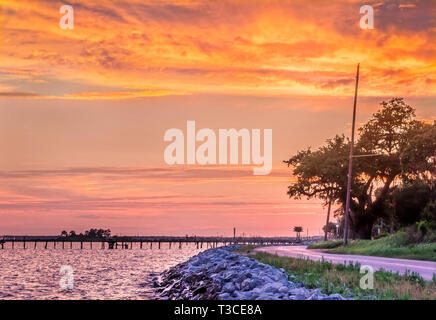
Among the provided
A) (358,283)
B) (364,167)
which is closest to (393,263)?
(358,283)

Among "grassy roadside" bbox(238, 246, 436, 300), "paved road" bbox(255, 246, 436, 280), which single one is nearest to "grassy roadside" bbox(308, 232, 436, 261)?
"paved road" bbox(255, 246, 436, 280)

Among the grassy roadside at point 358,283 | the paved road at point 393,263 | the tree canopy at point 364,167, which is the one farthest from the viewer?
the tree canopy at point 364,167

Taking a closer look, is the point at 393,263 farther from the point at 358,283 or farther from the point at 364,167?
the point at 364,167

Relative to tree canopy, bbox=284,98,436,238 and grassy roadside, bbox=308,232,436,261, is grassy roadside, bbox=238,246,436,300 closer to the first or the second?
grassy roadside, bbox=308,232,436,261

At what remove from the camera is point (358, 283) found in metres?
19.4

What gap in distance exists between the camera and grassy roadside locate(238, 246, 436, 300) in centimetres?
1662

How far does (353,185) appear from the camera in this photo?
6272cm

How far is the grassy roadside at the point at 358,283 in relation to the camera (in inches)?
655

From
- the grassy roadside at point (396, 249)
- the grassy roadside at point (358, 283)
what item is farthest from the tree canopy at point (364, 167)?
the grassy roadside at point (358, 283)

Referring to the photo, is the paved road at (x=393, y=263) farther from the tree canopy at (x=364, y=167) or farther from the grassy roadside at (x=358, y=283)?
the tree canopy at (x=364, y=167)

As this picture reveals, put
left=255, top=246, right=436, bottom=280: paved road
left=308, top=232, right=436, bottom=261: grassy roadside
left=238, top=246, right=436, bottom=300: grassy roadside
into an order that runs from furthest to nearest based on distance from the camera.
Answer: left=308, top=232, right=436, bottom=261: grassy roadside < left=255, top=246, right=436, bottom=280: paved road < left=238, top=246, right=436, bottom=300: grassy roadside

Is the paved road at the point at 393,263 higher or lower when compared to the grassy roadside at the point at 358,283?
lower

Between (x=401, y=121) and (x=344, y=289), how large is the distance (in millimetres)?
50383
